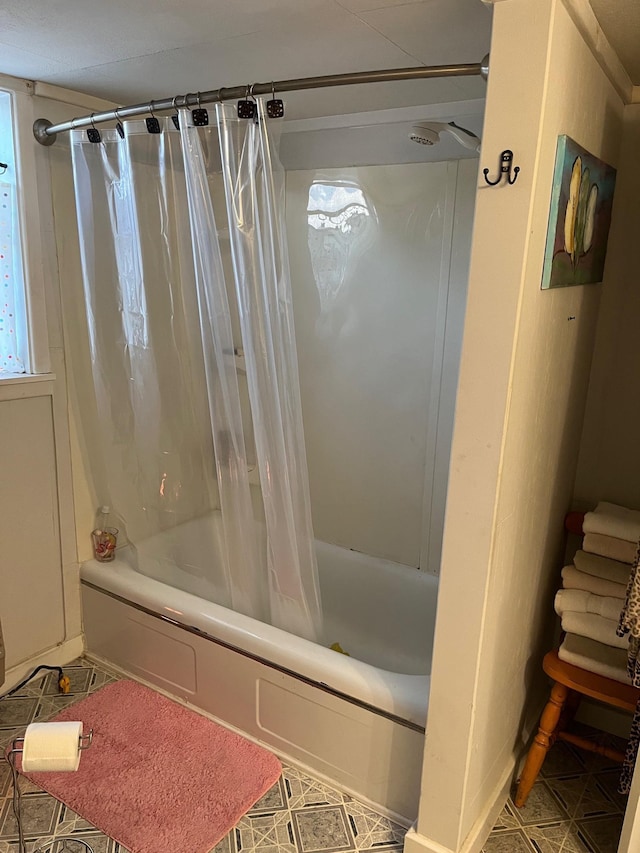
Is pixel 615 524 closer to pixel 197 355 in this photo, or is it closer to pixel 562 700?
pixel 562 700

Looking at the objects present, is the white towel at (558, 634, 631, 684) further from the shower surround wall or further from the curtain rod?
the curtain rod

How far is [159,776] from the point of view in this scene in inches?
74.9

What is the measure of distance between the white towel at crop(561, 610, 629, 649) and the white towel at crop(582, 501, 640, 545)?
0.23 metres

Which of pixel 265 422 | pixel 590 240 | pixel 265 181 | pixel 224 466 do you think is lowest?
pixel 224 466

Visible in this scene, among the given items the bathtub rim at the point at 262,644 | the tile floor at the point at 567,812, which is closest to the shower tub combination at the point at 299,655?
the bathtub rim at the point at 262,644

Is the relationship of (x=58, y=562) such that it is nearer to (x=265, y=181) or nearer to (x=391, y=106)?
(x=265, y=181)

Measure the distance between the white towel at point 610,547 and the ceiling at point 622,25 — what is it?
1.22 metres

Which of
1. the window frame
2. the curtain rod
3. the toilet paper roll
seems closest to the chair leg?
the toilet paper roll

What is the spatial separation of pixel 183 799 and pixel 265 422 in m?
1.11

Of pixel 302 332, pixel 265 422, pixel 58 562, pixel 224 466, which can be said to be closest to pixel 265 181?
pixel 265 422

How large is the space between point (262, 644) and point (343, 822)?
0.53 metres

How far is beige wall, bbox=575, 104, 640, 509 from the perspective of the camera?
6.13ft

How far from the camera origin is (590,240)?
65.0 inches

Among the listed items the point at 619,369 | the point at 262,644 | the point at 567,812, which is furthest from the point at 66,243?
the point at 567,812
